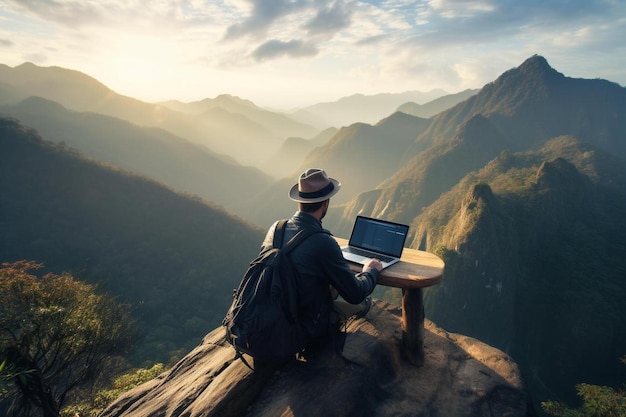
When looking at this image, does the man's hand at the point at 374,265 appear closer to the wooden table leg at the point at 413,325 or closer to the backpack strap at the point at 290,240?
the wooden table leg at the point at 413,325

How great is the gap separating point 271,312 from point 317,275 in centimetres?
69

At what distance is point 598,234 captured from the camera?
65562 mm

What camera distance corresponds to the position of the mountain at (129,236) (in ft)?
172

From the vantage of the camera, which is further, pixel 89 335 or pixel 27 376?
pixel 89 335

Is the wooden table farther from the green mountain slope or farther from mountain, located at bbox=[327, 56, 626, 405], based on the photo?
mountain, located at bbox=[327, 56, 626, 405]

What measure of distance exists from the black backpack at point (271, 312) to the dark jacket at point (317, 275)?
0.39 ft

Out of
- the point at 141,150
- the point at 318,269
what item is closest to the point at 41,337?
the point at 318,269

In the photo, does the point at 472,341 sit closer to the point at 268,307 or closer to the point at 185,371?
the point at 268,307

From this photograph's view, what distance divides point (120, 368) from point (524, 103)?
18781 centimetres

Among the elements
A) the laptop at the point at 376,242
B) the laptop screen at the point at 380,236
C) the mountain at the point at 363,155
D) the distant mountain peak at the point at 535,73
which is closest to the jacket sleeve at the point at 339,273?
the laptop at the point at 376,242

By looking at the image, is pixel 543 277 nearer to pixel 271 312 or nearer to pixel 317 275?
pixel 317 275

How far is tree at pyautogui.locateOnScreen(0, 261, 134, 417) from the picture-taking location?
8.36 m

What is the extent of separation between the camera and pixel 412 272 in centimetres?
484

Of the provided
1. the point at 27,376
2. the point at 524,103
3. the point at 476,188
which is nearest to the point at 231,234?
the point at 476,188
